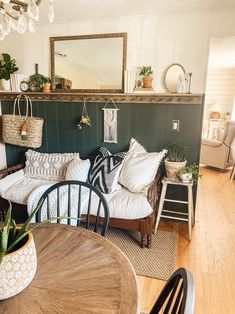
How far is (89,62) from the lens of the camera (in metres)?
2.88

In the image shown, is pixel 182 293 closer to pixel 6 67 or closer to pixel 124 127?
pixel 124 127

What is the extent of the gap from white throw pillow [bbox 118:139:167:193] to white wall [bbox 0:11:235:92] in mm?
790

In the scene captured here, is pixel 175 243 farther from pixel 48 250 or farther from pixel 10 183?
pixel 10 183

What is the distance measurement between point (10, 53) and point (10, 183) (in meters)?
1.67

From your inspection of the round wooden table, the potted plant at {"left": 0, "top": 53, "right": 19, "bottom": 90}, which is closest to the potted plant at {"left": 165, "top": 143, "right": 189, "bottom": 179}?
the round wooden table

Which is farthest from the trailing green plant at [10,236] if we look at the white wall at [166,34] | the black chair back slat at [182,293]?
the white wall at [166,34]

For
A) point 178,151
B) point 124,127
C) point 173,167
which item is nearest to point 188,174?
point 173,167

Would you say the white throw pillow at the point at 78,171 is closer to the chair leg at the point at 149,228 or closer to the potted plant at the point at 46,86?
the chair leg at the point at 149,228

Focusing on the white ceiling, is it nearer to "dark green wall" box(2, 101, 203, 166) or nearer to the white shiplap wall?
"dark green wall" box(2, 101, 203, 166)

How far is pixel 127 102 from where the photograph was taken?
2811mm

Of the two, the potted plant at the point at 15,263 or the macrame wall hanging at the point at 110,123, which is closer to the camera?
the potted plant at the point at 15,263

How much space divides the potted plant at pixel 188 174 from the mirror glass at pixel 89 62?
116 centimetres

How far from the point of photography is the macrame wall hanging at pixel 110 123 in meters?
2.86

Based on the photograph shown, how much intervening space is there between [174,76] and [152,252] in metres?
1.88
